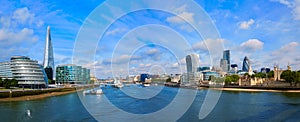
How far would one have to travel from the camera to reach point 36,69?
65.6 m

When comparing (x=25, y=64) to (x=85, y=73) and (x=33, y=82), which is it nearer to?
(x=33, y=82)

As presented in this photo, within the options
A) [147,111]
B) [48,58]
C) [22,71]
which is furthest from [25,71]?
[147,111]

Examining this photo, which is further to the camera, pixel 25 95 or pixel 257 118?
pixel 25 95

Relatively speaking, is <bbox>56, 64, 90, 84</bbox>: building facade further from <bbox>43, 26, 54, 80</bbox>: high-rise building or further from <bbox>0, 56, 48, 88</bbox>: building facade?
<bbox>0, 56, 48, 88</bbox>: building facade

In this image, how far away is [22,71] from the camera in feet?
205

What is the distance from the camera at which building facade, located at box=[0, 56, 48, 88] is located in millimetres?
62125

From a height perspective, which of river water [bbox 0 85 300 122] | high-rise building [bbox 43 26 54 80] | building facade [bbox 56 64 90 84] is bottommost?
river water [bbox 0 85 300 122]

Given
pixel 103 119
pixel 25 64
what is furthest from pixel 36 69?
pixel 103 119

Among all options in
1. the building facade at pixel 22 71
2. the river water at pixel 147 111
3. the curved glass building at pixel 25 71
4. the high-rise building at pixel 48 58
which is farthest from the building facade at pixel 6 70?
the high-rise building at pixel 48 58

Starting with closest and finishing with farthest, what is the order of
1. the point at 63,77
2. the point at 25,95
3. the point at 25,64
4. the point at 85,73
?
the point at 25,95 → the point at 25,64 → the point at 63,77 → the point at 85,73

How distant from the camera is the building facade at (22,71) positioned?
62125 mm

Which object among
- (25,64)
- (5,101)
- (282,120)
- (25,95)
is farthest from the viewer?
(25,64)

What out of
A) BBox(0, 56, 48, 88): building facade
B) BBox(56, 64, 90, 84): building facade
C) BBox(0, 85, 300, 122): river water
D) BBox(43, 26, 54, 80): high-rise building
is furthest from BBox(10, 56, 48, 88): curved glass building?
BBox(56, 64, 90, 84): building facade

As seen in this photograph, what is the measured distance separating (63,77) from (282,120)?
323ft
